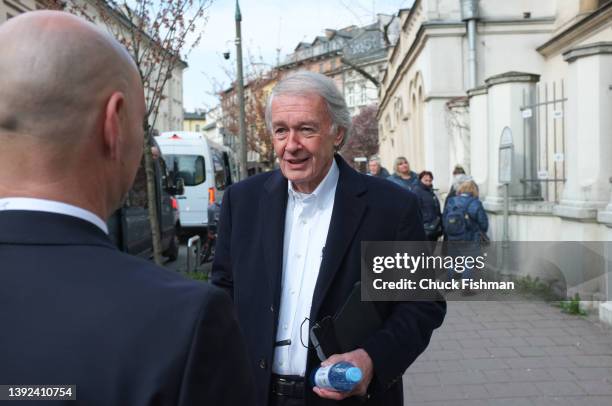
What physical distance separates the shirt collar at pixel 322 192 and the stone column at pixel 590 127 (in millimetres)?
6003

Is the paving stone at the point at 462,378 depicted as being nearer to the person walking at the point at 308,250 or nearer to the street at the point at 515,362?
the street at the point at 515,362

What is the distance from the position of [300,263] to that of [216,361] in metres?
1.54

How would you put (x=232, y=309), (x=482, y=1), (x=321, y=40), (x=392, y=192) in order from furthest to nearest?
(x=321, y=40)
(x=482, y=1)
(x=392, y=192)
(x=232, y=309)

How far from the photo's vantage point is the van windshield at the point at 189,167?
17797 mm

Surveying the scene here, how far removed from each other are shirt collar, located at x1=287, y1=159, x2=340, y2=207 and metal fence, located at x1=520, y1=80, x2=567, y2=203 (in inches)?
282

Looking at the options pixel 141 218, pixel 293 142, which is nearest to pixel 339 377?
pixel 293 142

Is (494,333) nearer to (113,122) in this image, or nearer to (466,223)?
(466,223)

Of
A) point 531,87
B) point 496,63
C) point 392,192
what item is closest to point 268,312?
point 392,192

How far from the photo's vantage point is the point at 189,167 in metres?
18.0

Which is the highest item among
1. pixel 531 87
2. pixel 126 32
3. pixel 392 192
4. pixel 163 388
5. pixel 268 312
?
pixel 126 32

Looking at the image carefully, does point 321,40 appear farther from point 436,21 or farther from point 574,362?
point 574,362

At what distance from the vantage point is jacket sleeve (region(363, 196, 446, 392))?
7.93ft

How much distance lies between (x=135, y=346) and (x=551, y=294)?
844cm

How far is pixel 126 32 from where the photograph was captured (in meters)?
8.74
